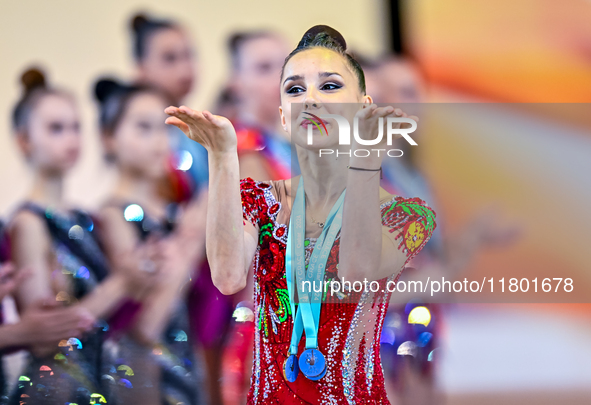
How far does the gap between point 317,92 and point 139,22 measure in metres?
1.89

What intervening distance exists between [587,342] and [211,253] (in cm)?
221

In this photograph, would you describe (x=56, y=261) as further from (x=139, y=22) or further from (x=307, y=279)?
(x=307, y=279)

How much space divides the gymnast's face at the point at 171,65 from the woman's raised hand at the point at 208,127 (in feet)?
5.94

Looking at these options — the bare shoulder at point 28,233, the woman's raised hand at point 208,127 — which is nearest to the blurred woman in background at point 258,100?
the bare shoulder at point 28,233

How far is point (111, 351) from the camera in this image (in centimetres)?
271

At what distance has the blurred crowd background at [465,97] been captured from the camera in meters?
2.70

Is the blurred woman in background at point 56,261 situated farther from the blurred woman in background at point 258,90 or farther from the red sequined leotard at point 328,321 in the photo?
the red sequined leotard at point 328,321

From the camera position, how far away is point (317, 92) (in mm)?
1331

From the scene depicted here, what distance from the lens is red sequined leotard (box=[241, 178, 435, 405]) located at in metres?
1.25

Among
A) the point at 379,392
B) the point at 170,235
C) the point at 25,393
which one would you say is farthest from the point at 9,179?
the point at 379,392

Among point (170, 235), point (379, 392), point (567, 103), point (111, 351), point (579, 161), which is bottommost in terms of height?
point (379, 392)

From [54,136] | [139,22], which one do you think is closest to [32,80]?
[54,136]

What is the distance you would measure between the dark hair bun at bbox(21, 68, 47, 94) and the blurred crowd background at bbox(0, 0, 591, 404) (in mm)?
43

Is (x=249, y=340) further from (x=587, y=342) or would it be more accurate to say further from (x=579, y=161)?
(x=579, y=161)
